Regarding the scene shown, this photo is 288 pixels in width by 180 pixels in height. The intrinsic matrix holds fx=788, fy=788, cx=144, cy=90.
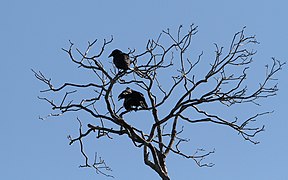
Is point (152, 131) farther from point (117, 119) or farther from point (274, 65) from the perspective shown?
point (274, 65)

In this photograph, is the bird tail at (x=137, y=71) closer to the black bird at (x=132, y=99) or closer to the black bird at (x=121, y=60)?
the black bird at (x=121, y=60)

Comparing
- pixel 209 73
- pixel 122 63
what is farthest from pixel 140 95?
pixel 209 73

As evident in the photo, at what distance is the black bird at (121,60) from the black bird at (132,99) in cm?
39

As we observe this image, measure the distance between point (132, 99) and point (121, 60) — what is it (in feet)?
2.55

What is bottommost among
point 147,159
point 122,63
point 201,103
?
point 147,159

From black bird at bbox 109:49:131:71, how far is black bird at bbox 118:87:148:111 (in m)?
0.39

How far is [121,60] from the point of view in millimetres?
12102

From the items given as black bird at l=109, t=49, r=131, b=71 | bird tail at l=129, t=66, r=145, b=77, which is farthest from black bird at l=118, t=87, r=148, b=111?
bird tail at l=129, t=66, r=145, b=77

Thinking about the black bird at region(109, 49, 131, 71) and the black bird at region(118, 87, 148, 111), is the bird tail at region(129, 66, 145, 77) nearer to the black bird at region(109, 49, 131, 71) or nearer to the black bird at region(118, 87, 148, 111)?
the black bird at region(109, 49, 131, 71)

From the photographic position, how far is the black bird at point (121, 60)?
1171 centimetres

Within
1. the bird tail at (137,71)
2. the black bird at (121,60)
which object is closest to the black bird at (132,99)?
the black bird at (121,60)

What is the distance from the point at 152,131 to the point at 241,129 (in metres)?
1.22

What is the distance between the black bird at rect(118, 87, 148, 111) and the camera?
1151 cm

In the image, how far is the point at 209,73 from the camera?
35.0ft
